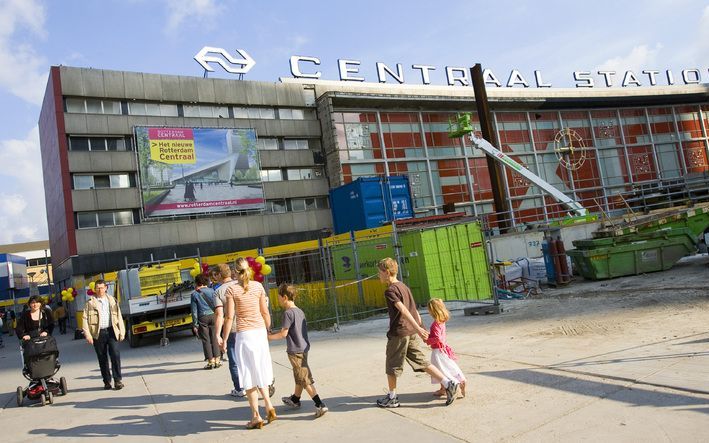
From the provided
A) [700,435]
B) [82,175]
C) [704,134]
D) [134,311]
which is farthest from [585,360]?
[704,134]

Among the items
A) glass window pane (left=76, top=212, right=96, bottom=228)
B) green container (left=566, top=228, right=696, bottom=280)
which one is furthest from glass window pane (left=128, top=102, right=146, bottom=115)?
green container (left=566, top=228, right=696, bottom=280)

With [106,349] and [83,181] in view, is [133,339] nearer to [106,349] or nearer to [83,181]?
[106,349]

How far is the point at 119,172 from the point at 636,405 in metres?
30.4

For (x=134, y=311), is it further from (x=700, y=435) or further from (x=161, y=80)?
(x=161, y=80)

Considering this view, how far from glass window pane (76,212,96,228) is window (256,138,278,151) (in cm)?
1119

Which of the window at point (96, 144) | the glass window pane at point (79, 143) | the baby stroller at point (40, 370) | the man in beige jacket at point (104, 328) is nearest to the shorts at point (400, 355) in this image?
the man in beige jacket at point (104, 328)

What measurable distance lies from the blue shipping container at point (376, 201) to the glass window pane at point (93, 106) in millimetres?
16809

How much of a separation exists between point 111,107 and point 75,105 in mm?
1902

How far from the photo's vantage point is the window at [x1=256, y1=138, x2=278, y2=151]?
34216mm

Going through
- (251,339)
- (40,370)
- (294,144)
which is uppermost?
(294,144)

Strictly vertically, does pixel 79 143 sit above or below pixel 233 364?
above

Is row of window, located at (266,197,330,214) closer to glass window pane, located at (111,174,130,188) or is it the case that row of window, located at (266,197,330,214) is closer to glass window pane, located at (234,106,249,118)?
glass window pane, located at (234,106,249,118)

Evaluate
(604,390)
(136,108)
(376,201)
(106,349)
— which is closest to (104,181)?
(136,108)

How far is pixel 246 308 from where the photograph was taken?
537 cm
